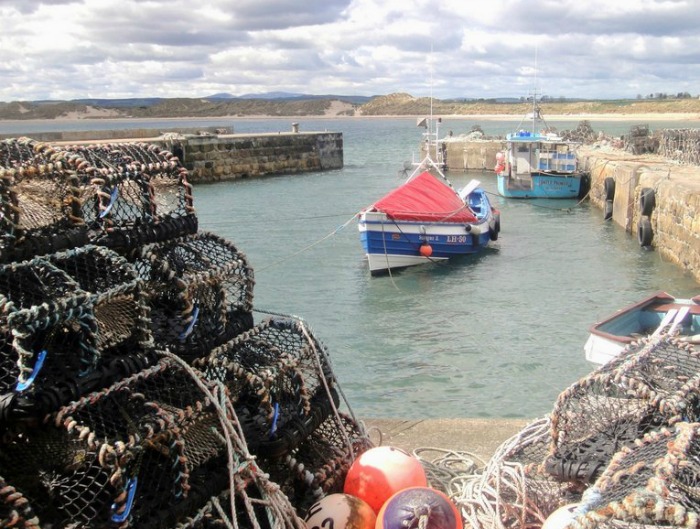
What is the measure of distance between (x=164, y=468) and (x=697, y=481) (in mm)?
1936

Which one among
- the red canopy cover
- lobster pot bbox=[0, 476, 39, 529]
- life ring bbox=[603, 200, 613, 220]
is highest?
lobster pot bbox=[0, 476, 39, 529]

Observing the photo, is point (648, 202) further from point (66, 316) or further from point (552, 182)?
point (66, 316)

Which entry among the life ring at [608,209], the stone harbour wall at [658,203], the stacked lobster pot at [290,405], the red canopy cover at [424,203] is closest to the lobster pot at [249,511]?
the stacked lobster pot at [290,405]

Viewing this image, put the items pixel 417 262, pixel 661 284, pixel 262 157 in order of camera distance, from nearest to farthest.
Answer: pixel 661 284, pixel 417 262, pixel 262 157

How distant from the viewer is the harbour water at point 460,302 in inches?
372

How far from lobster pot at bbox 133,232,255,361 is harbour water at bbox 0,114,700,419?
4915mm

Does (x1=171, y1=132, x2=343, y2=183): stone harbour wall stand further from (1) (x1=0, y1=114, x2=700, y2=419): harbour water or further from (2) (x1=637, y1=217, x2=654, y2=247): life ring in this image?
(2) (x1=637, y1=217, x2=654, y2=247): life ring

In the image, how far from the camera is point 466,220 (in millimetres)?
16984

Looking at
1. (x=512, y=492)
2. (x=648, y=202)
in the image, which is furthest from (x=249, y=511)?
(x=648, y=202)

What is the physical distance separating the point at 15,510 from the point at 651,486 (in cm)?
199

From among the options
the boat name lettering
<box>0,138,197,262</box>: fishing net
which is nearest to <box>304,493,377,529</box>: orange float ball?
<box>0,138,197,262</box>: fishing net

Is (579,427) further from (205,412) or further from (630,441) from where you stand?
(205,412)

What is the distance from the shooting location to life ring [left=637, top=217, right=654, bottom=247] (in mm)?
18159

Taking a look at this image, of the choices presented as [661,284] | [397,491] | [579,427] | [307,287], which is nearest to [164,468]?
[397,491]
